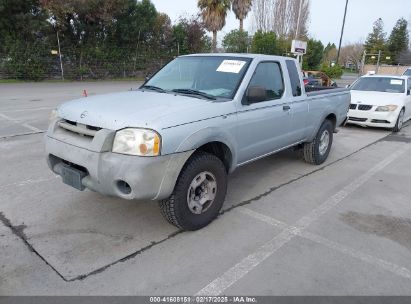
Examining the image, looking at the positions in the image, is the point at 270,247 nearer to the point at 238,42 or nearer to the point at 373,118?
the point at 373,118

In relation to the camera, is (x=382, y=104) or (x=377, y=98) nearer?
(x=382, y=104)

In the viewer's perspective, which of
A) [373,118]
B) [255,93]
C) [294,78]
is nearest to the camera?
[255,93]

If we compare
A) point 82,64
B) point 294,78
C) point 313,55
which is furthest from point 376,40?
point 294,78

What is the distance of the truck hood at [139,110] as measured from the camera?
323 centimetres

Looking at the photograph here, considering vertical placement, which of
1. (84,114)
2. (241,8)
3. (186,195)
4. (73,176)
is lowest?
(186,195)

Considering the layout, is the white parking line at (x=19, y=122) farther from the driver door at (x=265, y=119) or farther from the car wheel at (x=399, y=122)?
the car wheel at (x=399, y=122)

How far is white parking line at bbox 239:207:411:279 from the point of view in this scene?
130 inches

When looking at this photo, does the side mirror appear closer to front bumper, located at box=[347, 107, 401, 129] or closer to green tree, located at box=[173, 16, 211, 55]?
front bumper, located at box=[347, 107, 401, 129]

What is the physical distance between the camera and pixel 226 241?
3658 mm

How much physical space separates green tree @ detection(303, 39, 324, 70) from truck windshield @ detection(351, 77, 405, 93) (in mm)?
31493

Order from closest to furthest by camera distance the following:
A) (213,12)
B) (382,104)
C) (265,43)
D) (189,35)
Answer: (382,104) → (189,35) → (213,12) → (265,43)

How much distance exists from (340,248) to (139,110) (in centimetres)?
241

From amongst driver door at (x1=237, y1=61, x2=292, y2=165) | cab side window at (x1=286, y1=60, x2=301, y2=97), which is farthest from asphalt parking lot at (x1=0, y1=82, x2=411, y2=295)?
cab side window at (x1=286, y1=60, x2=301, y2=97)

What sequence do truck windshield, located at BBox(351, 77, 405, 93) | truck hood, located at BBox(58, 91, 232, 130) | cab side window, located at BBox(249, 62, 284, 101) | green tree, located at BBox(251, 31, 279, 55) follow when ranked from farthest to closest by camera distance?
green tree, located at BBox(251, 31, 279, 55) < truck windshield, located at BBox(351, 77, 405, 93) < cab side window, located at BBox(249, 62, 284, 101) < truck hood, located at BBox(58, 91, 232, 130)
